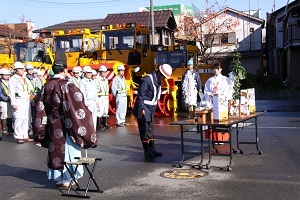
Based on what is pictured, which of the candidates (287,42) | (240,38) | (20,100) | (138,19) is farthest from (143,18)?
(20,100)

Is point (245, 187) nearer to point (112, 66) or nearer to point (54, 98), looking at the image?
point (54, 98)

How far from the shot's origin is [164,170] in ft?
27.3

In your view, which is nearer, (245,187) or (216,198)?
(216,198)

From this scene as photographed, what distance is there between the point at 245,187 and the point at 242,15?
40.7 metres

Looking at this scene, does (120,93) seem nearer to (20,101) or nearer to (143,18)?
(20,101)

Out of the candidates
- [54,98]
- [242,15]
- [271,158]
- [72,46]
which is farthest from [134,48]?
[242,15]

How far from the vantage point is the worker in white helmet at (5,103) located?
43.5 ft

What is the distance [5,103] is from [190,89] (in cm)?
577

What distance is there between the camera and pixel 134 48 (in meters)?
18.9

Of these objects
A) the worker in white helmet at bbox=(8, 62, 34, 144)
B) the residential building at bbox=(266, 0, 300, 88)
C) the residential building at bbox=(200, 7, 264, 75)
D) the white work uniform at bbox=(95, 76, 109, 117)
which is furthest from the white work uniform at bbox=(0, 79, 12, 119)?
the residential building at bbox=(200, 7, 264, 75)

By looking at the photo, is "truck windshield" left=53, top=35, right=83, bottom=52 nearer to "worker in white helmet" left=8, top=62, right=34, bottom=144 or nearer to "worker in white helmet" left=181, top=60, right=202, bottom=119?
"worker in white helmet" left=181, top=60, right=202, bottom=119

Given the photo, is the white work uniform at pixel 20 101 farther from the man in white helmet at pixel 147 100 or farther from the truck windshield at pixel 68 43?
the truck windshield at pixel 68 43

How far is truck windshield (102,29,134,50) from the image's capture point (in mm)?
18828

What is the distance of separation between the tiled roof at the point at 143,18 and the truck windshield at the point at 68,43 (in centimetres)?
2164
